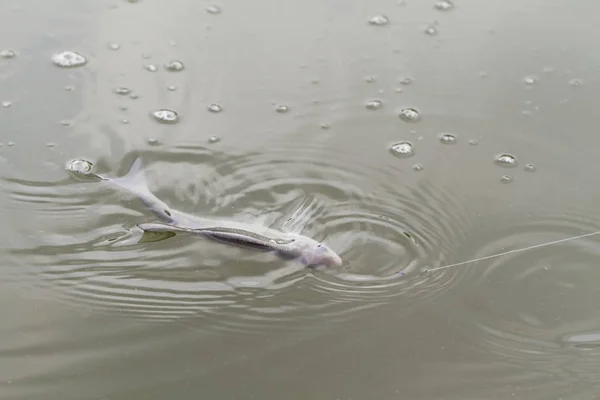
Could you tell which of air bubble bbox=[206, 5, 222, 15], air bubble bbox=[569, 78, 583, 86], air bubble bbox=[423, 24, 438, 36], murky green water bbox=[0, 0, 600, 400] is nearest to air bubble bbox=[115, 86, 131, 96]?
murky green water bbox=[0, 0, 600, 400]

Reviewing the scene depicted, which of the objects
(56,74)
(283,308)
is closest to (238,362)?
(283,308)

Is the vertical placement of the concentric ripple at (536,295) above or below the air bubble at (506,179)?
below

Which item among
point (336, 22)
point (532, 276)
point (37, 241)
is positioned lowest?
point (37, 241)

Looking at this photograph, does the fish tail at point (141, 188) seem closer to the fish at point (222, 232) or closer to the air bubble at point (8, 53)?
the fish at point (222, 232)

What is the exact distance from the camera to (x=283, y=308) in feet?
7.28

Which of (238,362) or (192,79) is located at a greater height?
(192,79)

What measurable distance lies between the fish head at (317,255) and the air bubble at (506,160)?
0.87 metres

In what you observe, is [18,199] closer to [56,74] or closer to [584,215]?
[56,74]

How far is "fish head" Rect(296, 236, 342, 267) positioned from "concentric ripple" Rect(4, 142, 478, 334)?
0.11 ft

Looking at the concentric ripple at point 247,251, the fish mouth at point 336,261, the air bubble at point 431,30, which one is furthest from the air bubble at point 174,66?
the fish mouth at point 336,261

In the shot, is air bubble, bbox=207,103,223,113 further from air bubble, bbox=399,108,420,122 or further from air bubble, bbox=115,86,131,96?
air bubble, bbox=399,108,420,122

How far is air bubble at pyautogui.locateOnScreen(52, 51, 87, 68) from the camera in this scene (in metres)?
3.15

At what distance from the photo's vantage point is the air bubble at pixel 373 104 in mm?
2928

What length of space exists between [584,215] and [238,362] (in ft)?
4.76
